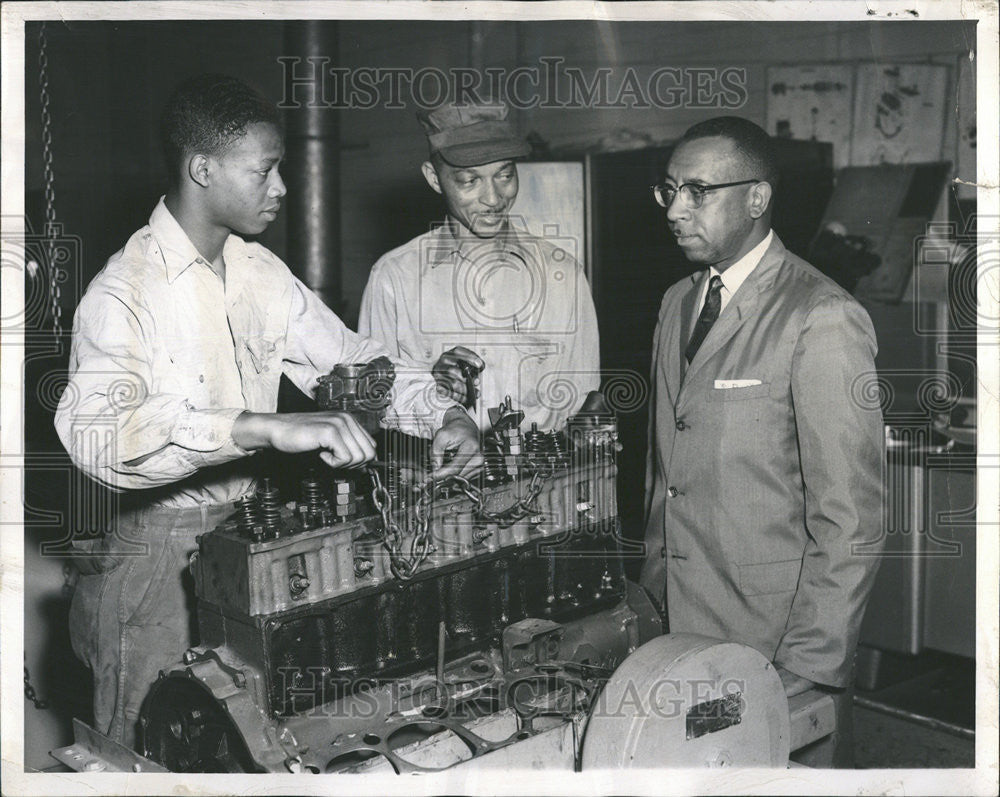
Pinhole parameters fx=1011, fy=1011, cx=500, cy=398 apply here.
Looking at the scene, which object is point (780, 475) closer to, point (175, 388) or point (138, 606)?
point (175, 388)

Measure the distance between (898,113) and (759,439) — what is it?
144 centimetres

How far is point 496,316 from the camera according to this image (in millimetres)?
3107

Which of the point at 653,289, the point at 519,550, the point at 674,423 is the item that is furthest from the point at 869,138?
the point at 519,550

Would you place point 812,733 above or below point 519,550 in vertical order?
below

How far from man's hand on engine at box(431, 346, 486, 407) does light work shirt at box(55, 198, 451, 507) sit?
0.05 meters

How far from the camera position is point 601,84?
2.93 metres

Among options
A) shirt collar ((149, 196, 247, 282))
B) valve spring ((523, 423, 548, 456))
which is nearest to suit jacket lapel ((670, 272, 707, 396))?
valve spring ((523, 423, 548, 456))

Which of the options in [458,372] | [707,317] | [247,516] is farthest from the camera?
[458,372]

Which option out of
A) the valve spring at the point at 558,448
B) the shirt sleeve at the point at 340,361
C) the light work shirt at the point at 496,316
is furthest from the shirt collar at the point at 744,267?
the shirt sleeve at the point at 340,361

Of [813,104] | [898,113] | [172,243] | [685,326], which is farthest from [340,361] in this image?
[898,113]

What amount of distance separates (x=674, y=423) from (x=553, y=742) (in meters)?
1.03

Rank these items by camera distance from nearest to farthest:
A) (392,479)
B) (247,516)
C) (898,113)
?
1. (247,516)
2. (392,479)
3. (898,113)

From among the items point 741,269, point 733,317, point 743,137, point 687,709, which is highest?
point 743,137

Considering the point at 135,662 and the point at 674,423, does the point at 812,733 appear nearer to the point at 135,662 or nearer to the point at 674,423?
the point at 674,423
